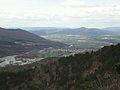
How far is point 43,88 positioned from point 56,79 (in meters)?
14.0

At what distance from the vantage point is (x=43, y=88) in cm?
13775

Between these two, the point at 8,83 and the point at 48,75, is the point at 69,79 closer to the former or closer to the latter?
the point at 48,75

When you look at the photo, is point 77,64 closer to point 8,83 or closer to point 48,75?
point 48,75

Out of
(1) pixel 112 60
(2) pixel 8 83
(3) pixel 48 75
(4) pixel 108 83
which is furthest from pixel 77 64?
(4) pixel 108 83

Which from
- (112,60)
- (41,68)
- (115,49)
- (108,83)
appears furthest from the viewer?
(41,68)

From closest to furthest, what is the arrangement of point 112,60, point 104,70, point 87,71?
point 104,70 < point 112,60 < point 87,71

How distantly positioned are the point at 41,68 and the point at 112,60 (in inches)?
2363

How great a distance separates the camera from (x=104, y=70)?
12175 centimetres

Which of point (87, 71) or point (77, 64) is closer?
point (87, 71)

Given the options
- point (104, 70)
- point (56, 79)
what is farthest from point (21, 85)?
point (104, 70)

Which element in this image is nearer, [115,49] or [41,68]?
[115,49]

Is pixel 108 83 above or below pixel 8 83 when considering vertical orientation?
above

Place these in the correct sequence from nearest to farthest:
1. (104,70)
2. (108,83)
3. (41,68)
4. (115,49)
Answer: (108,83), (104,70), (115,49), (41,68)

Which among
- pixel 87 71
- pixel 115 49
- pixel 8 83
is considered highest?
pixel 115 49
